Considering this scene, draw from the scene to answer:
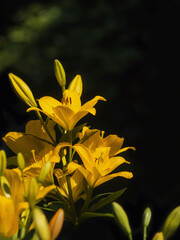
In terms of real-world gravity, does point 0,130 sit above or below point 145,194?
above

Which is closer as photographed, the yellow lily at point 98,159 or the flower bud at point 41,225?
the flower bud at point 41,225

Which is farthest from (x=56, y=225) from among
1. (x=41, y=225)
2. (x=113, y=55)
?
(x=113, y=55)

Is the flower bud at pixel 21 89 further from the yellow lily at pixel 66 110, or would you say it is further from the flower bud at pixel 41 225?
the flower bud at pixel 41 225

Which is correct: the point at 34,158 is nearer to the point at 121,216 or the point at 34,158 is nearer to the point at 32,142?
the point at 32,142

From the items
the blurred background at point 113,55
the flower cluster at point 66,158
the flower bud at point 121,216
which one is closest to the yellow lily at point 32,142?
the flower cluster at point 66,158

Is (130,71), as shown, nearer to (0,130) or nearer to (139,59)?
(139,59)

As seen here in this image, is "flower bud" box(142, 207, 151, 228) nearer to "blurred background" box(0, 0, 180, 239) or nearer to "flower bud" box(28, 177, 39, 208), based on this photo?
"flower bud" box(28, 177, 39, 208)

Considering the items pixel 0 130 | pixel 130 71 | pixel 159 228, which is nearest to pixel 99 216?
pixel 159 228
